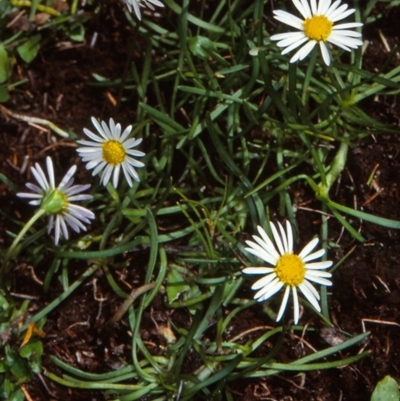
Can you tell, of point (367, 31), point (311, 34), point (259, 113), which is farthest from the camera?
point (367, 31)

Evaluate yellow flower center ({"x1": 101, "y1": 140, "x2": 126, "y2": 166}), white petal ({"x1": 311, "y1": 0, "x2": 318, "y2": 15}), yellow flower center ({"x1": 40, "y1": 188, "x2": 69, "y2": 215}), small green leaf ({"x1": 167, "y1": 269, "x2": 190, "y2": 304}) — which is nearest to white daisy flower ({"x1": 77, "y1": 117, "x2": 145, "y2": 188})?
yellow flower center ({"x1": 101, "y1": 140, "x2": 126, "y2": 166})

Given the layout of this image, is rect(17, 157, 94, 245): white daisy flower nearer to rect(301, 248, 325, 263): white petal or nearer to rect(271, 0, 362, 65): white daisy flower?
rect(301, 248, 325, 263): white petal

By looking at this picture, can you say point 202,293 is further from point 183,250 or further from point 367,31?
point 367,31

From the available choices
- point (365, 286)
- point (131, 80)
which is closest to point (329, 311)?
point (365, 286)

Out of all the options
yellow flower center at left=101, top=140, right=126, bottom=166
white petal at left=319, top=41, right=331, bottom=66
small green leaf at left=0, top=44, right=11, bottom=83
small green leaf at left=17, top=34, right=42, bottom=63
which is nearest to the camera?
white petal at left=319, top=41, right=331, bottom=66

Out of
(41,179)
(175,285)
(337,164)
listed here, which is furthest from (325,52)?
(41,179)

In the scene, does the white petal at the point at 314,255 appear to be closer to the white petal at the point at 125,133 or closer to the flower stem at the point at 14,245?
the white petal at the point at 125,133

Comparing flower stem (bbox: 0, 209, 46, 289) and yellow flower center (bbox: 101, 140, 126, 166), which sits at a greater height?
yellow flower center (bbox: 101, 140, 126, 166)

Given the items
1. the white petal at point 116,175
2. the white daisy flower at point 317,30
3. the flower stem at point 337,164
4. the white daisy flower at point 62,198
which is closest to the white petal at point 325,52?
the white daisy flower at point 317,30
